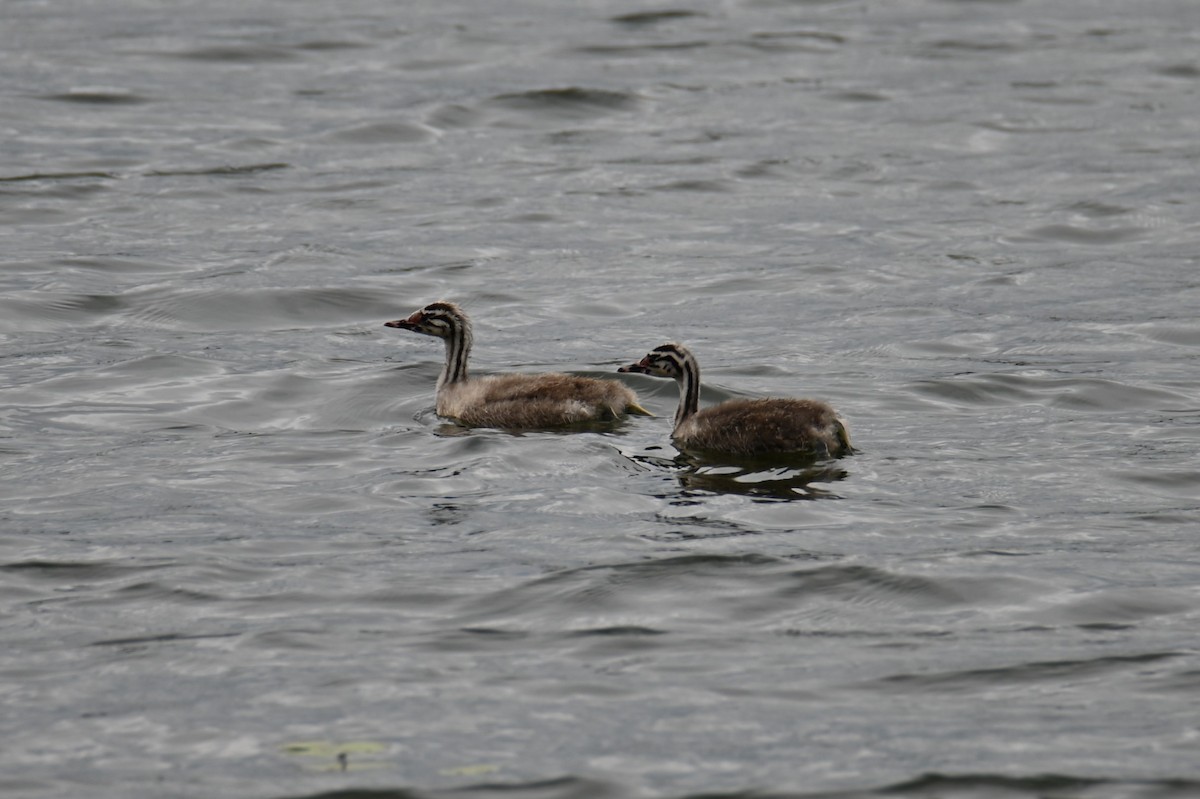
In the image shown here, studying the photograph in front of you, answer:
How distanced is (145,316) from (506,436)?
5.35 metres

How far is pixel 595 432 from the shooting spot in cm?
1361

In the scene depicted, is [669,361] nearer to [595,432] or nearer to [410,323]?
[595,432]

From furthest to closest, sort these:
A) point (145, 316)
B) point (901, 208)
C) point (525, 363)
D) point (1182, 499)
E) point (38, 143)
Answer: point (38, 143) < point (901, 208) < point (145, 316) < point (525, 363) < point (1182, 499)

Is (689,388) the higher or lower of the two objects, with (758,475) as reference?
higher

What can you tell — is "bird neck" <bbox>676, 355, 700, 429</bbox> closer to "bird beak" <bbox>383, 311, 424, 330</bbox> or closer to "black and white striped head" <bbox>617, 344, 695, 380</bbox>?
"black and white striped head" <bbox>617, 344, 695, 380</bbox>

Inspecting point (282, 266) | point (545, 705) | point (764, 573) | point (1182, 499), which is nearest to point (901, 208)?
point (282, 266)

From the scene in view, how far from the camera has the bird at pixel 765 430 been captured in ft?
41.2

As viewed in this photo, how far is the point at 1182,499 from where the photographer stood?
38.0ft

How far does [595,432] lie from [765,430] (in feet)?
A: 4.74

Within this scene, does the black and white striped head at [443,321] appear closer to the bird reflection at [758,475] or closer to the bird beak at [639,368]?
the bird beak at [639,368]

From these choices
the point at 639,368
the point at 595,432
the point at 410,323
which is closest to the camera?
the point at 595,432

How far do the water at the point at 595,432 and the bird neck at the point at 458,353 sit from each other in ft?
1.44

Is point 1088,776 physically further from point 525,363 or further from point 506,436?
point 525,363

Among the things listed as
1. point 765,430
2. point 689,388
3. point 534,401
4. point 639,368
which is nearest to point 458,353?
point 534,401
